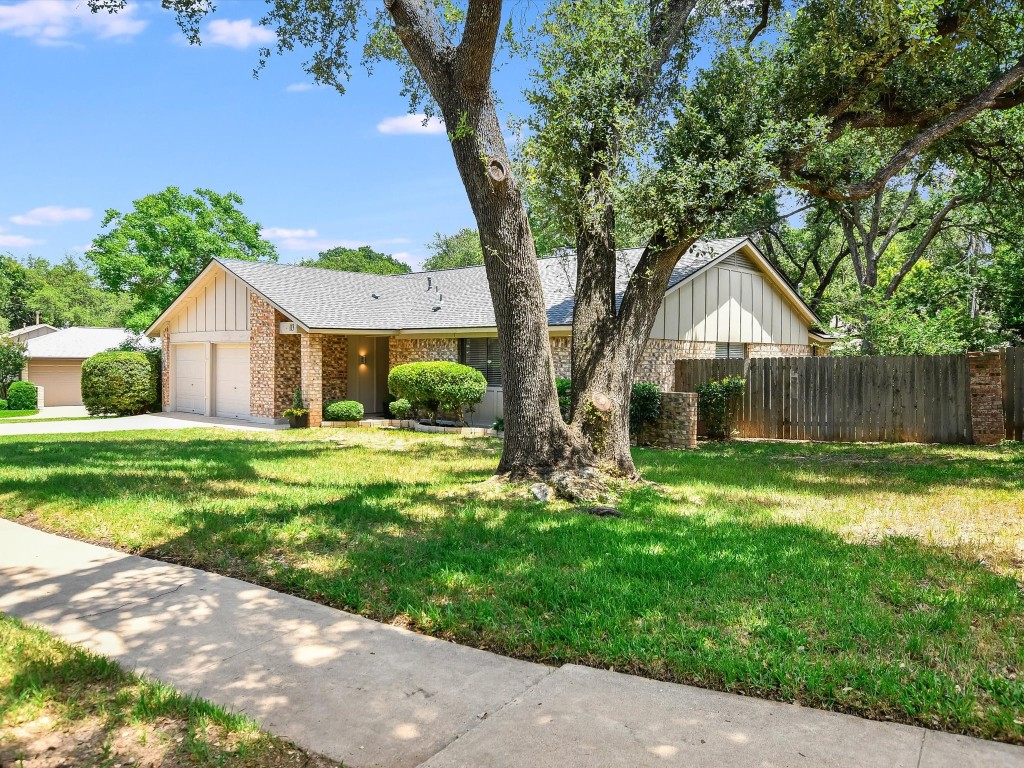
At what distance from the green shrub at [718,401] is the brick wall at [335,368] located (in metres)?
10.4

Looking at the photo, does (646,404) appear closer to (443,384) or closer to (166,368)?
(443,384)

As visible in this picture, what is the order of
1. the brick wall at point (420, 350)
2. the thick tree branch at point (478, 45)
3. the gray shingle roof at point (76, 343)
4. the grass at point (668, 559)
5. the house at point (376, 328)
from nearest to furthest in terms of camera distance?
the grass at point (668, 559) < the thick tree branch at point (478, 45) < the house at point (376, 328) < the brick wall at point (420, 350) < the gray shingle roof at point (76, 343)

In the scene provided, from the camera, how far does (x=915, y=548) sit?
5664mm

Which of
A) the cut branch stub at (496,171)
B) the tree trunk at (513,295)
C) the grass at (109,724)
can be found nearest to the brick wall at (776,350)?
the tree trunk at (513,295)

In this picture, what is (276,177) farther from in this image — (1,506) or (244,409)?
(1,506)

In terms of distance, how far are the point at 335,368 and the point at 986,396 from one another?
52.0ft

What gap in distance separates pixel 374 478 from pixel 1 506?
416 centimetres

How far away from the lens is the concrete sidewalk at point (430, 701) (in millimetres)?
2705

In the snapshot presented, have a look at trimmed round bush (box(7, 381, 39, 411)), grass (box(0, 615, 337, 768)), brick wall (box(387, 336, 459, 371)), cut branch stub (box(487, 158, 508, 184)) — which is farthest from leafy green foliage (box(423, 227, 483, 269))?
grass (box(0, 615, 337, 768))

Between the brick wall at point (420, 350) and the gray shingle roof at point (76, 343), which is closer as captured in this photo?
the brick wall at point (420, 350)

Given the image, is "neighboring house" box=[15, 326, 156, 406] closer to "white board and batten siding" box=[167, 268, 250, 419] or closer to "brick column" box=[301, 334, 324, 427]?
"white board and batten siding" box=[167, 268, 250, 419]

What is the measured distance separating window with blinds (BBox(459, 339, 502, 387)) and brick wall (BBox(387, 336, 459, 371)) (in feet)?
0.80

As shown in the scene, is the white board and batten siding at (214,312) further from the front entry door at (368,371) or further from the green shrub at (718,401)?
the green shrub at (718,401)

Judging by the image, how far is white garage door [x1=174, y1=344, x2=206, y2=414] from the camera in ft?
70.9
